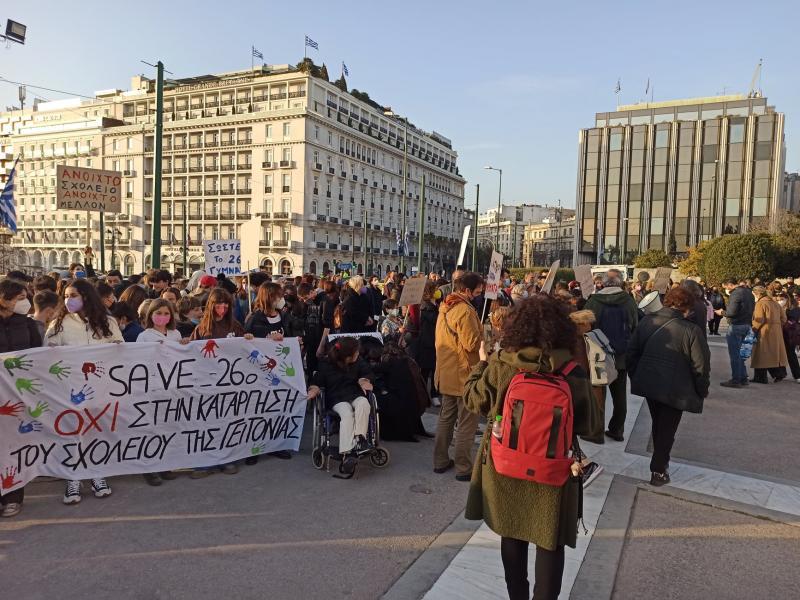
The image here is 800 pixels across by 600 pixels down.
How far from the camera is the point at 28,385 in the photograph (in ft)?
15.2

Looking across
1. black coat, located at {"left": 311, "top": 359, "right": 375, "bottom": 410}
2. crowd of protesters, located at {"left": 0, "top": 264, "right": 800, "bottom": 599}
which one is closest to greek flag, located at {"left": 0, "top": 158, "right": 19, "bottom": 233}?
Result: crowd of protesters, located at {"left": 0, "top": 264, "right": 800, "bottom": 599}

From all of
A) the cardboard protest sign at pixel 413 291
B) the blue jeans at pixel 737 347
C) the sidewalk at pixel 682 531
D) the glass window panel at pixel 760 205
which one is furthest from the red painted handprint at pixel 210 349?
the glass window panel at pixel 760 205

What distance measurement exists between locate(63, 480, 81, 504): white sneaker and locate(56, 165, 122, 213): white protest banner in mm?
9782

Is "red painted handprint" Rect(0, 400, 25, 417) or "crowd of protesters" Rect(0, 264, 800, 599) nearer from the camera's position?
"crowd of protesters" Rect(0, 264, 800, 599)

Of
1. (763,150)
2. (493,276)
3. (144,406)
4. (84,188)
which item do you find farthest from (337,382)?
(763,150)

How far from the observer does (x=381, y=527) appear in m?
4.25

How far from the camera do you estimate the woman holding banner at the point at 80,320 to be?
16.5 ft

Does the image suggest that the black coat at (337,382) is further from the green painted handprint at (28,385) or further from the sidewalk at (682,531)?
the green painted handprint at (28,385)

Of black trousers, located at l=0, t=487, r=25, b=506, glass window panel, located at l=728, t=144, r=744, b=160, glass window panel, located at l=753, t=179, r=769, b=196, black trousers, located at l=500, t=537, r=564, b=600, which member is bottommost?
black trousers, located at l=0, t=487, r=25, b=506

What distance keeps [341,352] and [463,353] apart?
1.24m

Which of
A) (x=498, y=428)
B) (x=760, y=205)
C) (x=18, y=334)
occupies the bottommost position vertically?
(x=498, y=428)

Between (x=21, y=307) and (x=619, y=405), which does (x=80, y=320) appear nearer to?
(x=21, y=307)

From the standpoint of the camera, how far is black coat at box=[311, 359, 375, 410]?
554 cm

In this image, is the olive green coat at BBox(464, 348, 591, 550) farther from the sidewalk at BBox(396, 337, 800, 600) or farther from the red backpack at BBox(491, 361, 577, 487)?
the sidewalk at BBox(396, 337, 800, 600)
